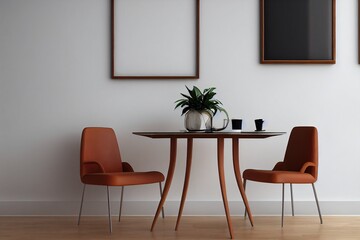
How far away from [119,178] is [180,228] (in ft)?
1.98

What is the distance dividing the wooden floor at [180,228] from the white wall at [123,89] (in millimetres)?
475

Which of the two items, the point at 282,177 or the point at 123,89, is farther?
the point at 123,89

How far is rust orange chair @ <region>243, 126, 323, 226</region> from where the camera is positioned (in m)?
3.83

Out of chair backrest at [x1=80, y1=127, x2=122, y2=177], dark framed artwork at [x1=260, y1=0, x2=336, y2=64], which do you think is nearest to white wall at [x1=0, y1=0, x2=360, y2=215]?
dark framed artwork at [x1=260, y1=0, x2=336, y2=64]

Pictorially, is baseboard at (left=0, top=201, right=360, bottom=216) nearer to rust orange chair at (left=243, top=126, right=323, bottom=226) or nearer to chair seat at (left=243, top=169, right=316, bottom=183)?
rust orange chair at (left=243, top=126, right=323, bottom=226)

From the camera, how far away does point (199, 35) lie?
454 cm

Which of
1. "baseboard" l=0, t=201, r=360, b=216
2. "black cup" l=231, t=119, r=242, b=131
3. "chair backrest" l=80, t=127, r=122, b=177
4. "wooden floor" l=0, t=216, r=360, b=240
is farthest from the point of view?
"baseboard" l=0, t=201, r=360, b=216

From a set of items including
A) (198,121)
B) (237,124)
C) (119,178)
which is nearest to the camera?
(119,178)

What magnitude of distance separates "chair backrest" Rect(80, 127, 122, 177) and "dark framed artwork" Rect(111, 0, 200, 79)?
555mm

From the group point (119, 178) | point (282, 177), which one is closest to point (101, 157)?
point (119, 178)

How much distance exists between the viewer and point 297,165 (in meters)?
4.20

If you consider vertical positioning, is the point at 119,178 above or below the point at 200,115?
below

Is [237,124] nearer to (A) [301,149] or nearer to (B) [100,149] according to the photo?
(A) [301,149]

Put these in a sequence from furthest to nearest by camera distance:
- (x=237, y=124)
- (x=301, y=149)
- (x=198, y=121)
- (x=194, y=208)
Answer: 1. (x=194, y=208)
2. (x=301, y=149)
3. (x=237, y=124)
4. (x=198, y=121)
